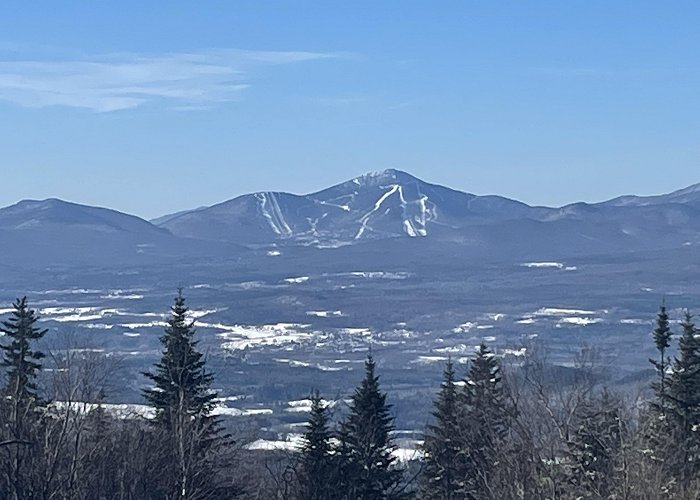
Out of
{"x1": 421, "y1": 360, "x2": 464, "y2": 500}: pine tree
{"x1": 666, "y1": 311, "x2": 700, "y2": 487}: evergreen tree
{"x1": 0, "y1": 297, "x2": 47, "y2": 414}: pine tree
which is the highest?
{"x1": 0, "y1": 297, "x2": 47, "y2": 414}: pine tree

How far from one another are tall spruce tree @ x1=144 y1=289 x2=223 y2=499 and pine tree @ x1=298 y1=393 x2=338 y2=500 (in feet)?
5.07

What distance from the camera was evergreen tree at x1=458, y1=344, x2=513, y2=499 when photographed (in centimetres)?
2177

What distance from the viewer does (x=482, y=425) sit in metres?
23.6

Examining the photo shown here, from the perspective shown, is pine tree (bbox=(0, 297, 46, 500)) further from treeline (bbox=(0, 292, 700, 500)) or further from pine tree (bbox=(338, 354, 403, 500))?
pine tree (bbox=(338, 354, 403, 500))

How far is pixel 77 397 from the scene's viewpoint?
1870 centimetres

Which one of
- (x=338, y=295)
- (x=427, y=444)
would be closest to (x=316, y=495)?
(x=427, y=444)

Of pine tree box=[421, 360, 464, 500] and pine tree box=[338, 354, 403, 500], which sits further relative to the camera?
pine tree box=[421, 360, 464, 500]

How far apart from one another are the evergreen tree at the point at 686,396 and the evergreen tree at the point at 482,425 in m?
2.84

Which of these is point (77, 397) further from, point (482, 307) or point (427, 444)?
point (482, 307)

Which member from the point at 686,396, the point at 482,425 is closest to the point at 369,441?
the point at 482,425

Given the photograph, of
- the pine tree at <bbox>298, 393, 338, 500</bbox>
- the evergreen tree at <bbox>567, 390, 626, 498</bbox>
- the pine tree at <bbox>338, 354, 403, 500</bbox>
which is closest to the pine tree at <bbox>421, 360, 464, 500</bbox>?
the pine tree at <bbox>338, 354, 403, 500</bbox>

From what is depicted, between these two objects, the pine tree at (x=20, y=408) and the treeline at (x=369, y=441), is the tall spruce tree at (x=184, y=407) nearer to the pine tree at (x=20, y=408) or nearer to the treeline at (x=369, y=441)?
the treeline at (x=369, y=441)

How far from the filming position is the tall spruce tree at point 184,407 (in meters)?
20.2

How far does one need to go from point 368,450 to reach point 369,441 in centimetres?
17
